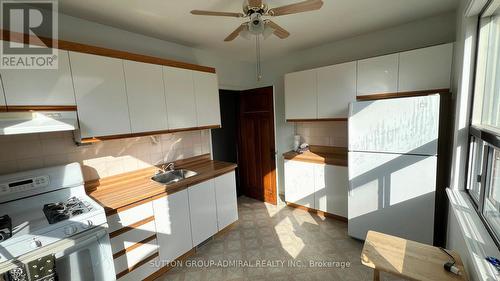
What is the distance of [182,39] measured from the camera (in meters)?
2.47

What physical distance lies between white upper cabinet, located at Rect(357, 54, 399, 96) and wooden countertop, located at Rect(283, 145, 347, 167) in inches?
34.4

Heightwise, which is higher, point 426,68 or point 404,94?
point 426,68

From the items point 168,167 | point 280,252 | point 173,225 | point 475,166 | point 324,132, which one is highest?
point 324,132

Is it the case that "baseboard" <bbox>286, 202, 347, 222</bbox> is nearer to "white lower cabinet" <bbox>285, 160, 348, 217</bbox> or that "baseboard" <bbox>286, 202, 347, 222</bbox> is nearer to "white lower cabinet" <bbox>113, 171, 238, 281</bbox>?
"white lower cabinet" <bbox>285, 160, 348, 217</bbox>

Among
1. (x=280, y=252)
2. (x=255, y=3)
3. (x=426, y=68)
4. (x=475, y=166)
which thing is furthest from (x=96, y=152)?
(x=426, y=68)

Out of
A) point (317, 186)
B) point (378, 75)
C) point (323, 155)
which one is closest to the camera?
point (378, 75)

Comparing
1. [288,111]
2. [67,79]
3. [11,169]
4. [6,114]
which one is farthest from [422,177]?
[11,169]

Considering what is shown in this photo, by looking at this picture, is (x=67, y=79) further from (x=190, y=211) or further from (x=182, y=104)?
(x=190, y=211)

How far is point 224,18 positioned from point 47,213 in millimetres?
2135

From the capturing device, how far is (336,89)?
265cm

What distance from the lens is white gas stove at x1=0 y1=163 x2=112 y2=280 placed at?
1.22 meters

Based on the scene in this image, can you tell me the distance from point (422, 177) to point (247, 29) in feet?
6.80

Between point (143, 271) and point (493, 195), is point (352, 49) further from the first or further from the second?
point (143, 271)

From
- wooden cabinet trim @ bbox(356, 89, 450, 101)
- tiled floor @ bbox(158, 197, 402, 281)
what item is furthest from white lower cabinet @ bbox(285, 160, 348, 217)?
wooden cabinet trim @ bbox(356, 89, 450, 101)
